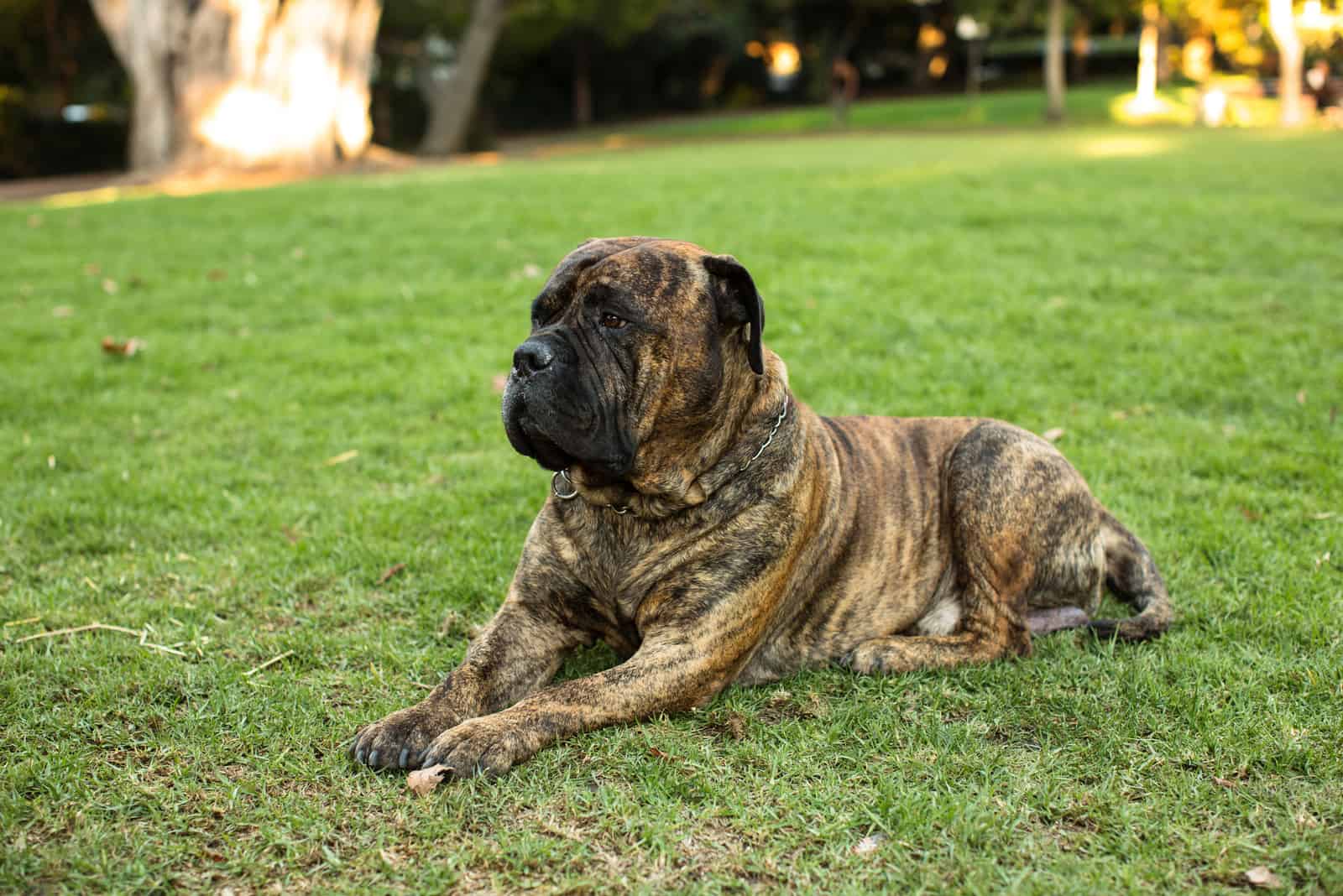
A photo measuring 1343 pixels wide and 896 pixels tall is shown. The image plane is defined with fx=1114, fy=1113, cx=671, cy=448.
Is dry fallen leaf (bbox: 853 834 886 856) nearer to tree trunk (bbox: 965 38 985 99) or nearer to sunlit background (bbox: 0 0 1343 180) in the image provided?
sunlit background (bbox: 0 0 1343 180)

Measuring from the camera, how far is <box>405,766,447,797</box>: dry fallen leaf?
325 centimetres

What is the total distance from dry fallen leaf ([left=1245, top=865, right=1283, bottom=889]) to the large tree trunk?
21241 mm

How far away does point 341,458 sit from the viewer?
21.1 feet

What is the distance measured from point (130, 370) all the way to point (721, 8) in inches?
1717

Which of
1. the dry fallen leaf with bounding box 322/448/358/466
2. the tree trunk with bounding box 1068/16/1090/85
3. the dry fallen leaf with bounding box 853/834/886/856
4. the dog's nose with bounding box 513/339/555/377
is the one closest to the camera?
the dry fallen leaf with bounding box 853/834/886/856

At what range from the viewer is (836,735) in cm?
366

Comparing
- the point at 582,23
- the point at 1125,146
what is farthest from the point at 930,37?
the point at 1125,146

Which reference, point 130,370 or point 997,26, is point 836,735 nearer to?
point 130,370

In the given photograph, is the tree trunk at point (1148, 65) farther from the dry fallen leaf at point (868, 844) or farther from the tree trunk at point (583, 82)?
the dry fallen leaf at point (868, 844)

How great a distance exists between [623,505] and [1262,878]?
219 centimetres

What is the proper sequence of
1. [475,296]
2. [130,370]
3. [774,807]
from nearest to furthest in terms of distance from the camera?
[774,807], [130,370], [475,296]

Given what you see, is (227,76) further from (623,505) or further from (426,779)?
(426,779)

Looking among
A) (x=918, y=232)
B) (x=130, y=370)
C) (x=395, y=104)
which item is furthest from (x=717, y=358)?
(x=395, y=104)

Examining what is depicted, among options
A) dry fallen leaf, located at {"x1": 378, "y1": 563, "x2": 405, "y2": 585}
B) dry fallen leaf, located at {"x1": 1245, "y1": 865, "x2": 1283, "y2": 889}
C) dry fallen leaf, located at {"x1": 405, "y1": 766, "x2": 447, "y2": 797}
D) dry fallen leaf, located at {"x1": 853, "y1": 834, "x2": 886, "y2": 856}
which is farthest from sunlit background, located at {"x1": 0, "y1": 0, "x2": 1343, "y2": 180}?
dry fallen leaf, located at {"x1": 1245, "y1": 865, "x2": 1283, "y2": 889}
